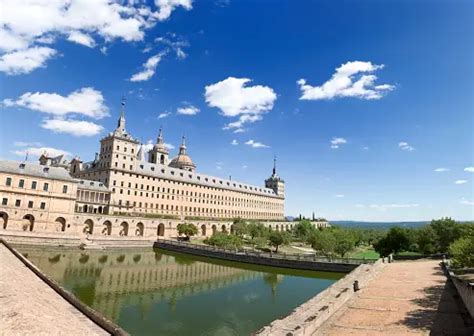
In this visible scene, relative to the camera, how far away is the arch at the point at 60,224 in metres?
60.8

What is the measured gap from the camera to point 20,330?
14500 mm

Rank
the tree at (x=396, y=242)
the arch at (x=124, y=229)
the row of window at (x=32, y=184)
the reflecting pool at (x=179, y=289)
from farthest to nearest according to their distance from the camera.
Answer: the arch at (x=124, y=229), the row of window at (x=32, y=184), the tree at (x=396, y=242), the reflecting pool at (x=179, y=289)

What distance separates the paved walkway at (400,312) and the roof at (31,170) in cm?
5688

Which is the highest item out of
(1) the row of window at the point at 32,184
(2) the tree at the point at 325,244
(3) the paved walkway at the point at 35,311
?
(1) the row of window at the point at 32,184

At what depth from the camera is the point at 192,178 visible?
339 feet

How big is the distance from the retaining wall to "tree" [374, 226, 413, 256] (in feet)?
52.8

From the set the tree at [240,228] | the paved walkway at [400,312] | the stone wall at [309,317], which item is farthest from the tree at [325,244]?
the tree at [240,228]

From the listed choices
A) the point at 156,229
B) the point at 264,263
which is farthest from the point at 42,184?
the point at 264,263

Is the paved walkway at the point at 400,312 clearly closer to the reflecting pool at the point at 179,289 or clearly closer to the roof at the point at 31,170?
the reflecting pool at the point at 179,289

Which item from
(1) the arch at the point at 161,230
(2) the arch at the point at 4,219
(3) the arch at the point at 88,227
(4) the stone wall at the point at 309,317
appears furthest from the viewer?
(1) the arch at the point at 161,230

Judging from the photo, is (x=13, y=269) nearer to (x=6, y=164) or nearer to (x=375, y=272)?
(x=375, y=272)

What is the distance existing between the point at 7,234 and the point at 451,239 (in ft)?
208

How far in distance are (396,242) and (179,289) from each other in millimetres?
38062

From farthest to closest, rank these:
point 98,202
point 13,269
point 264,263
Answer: point 98,202
point 264,263
point 13,269
